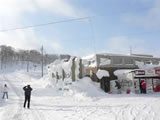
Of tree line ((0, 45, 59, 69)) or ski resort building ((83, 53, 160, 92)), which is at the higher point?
tree line ((0, 45, 59, 69))

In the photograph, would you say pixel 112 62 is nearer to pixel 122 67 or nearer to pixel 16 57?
pixel 122 67

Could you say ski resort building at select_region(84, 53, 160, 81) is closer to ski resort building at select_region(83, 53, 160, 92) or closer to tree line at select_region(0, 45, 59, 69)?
ski resort building at select_region(83, 53, 160, 92)

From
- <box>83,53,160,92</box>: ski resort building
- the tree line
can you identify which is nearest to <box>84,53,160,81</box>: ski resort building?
<box>83,53,160,92</box>: ski resort building

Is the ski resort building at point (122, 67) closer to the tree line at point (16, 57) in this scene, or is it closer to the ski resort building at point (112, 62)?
the ski resort building at point (112, 62)

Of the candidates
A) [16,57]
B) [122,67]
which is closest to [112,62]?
[122,67]

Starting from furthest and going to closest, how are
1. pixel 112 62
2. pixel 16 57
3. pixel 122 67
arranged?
pixel 16 57 → pixel 122 67 → pixel 112 62

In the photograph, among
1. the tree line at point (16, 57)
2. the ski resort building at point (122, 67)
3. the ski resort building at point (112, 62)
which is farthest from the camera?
the tree line at point (16, 57)

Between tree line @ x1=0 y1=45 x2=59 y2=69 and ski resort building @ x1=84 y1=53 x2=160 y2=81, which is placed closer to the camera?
ski resort building @ x1=84 y1=53 x2=160 y2=81

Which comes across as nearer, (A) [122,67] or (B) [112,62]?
(B) [112,62]

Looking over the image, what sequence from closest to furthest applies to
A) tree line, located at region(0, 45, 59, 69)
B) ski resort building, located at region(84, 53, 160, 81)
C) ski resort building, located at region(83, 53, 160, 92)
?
ski resort building, located at region(83, 53, 160, 92) < ski resort building, located at region(84, 53, 160, 81) < tree line, located at region(0, 45, 59, 69)

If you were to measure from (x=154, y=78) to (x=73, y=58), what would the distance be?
10.4 meters

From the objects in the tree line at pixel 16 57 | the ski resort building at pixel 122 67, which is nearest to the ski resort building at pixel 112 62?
the ski resort building at pixel 122 67

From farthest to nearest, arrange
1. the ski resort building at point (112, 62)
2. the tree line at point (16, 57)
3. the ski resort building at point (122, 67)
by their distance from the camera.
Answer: the tree line at point (16, 57) < the ski resort building at point (112, 62) < the ski resort building at point (122, 67)

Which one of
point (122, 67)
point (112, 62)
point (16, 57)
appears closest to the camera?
point (112, 62)
